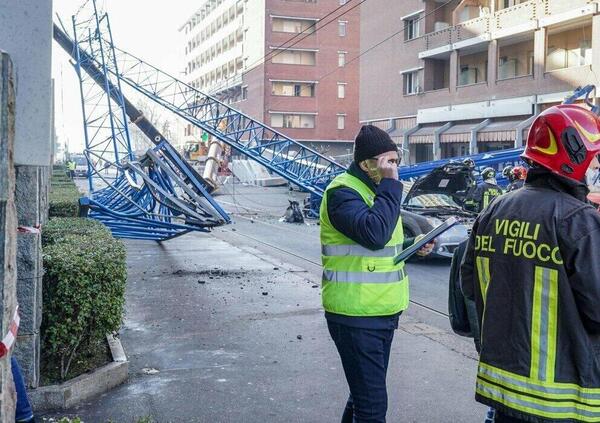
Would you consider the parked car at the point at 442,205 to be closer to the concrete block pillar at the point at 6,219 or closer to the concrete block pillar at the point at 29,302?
the concrete block pillar at the point at 29,302

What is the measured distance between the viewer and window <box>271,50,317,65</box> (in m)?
63.5

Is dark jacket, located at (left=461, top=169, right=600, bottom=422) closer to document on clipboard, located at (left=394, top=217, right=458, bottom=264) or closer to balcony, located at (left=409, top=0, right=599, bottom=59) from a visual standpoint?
document on clipboard, located at (left=394, top=217, right=458, bottom=264)

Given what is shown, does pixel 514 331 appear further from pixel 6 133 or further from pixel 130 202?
pixel 130 202

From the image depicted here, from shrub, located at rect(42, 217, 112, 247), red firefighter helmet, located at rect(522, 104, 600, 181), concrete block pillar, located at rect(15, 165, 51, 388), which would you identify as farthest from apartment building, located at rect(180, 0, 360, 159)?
red firefighter helmet, located at rect(522, 104, 600, 181)

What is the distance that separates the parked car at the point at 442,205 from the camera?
13.2 metres

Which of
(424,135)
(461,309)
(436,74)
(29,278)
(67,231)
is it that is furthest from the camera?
(436,74)

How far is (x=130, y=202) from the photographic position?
45.3ft

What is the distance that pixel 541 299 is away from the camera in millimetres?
2533

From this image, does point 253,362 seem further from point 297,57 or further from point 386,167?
point 297,57

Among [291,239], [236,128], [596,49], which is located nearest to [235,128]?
[236,128]

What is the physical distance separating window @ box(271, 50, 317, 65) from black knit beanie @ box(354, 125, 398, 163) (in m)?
60.9

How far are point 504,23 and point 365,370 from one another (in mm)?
32557

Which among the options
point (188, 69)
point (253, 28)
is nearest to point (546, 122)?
point (253, 28)

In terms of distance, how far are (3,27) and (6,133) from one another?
78 centimetres
